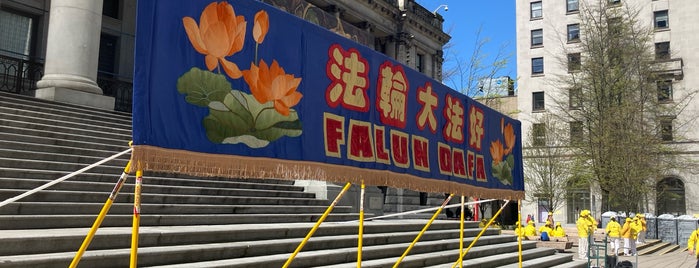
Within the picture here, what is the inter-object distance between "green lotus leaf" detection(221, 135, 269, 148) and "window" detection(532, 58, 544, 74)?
5690 cm

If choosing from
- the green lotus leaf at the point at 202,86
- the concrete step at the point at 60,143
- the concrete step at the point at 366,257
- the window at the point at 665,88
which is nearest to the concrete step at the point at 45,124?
the concrete step at the point at 60,143

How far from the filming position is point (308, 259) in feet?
26.8

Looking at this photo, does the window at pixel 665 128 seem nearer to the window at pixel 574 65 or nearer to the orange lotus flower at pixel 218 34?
the window at pixel 574 65

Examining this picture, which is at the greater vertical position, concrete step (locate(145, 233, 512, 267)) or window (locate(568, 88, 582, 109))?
window (locate(568, 88, 582, 109))

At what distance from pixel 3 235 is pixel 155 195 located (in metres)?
3.37

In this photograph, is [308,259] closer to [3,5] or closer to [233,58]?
[233,58]

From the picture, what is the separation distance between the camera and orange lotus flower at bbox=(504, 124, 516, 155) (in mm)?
9102

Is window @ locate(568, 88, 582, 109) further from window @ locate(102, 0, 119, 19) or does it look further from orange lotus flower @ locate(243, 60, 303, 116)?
orange lotus flower @ locate(243, 60, 303, 116)

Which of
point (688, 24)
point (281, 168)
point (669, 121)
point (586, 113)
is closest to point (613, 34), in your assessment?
point (586, 113)

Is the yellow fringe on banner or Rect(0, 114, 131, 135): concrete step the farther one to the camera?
Rect(0, 114, 131, 135): concrete step

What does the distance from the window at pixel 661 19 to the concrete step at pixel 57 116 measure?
52.0 meters

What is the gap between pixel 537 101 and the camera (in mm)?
56875

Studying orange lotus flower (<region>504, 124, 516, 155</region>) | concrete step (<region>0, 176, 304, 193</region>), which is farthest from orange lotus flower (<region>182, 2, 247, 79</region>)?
orange lotus flower (<region>504, 124, 516, 155</region>)

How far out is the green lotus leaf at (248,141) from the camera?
407 centimetres
